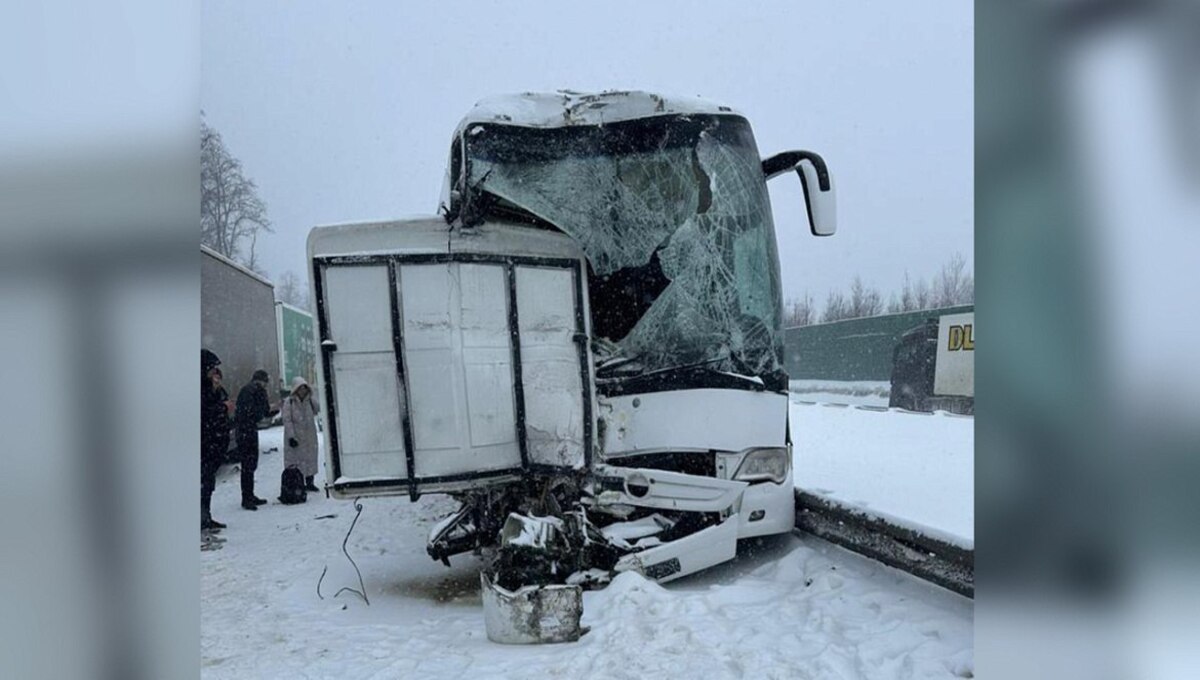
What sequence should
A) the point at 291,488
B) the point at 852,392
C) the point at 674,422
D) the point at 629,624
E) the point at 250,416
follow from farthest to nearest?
the point at 852,392
the point at 291,488
the point at 250,416
the point at 674,422
the point at 629,624

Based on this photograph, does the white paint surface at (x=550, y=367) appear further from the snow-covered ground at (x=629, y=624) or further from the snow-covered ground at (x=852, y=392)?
the snow-covered ground at (x=852, y=392)

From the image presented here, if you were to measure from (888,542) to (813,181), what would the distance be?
2.21m

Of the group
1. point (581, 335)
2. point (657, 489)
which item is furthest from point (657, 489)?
point (581, 335)

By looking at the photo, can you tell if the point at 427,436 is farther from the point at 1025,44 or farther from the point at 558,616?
the point at 1025,44

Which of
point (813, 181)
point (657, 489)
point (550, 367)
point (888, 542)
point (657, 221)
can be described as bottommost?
point (888, 542)

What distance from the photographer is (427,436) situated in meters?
4.11

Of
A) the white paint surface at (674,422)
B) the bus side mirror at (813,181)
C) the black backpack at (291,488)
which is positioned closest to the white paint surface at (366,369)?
the white paint surface at (674,422)

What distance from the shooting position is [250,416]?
22.6ft

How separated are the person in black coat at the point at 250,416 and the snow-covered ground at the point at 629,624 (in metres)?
1.55

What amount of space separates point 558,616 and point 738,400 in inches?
65.2

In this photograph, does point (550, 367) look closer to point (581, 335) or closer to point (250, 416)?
point (581, 335)

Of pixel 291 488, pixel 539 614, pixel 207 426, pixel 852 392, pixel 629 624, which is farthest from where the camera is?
pixel 852 392

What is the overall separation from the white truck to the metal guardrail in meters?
0.22

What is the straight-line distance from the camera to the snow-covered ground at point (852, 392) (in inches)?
520
